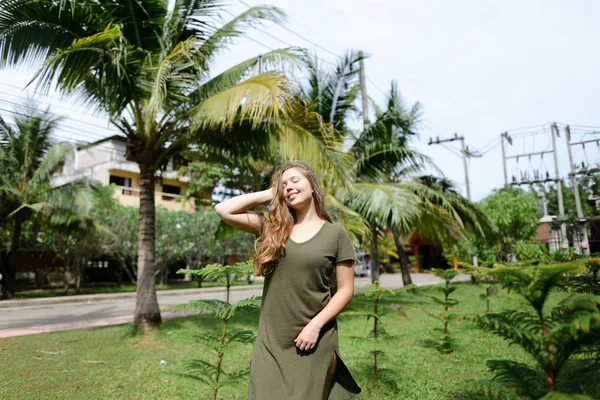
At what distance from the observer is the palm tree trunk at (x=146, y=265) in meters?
7.32

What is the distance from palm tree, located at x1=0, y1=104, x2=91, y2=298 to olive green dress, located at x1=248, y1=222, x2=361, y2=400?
1402cm

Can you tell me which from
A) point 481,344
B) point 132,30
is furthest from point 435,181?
point 132,30

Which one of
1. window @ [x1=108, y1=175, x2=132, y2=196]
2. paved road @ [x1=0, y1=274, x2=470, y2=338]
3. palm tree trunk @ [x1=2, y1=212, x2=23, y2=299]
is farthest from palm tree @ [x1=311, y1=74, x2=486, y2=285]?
window @ [x1=108, y1=175, x2=132, y2=196]

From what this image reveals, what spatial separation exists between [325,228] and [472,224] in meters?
12.1

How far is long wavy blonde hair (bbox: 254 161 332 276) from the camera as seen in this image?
2092 mm

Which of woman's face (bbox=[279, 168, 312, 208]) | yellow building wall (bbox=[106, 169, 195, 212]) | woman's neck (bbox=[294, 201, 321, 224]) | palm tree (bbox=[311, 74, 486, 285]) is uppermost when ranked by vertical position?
yellow building wall (bbox=[106, 169, 195, 212])

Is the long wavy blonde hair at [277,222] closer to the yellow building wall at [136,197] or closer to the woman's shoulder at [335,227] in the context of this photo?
the woman's shoulder at [335,227]

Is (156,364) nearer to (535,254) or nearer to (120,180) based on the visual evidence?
(535,254)

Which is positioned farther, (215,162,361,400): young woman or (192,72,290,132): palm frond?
(192,72,290,132): palm frond

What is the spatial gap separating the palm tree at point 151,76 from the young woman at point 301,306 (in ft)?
12.4

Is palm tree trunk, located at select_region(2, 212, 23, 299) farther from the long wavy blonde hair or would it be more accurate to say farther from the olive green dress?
the olive green dress

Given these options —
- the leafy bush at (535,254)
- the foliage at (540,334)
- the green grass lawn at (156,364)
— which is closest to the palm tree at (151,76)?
the green grass lawn at (156,364)

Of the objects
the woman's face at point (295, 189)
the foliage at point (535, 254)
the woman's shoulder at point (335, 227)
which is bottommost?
the foliage at point (535, 254)

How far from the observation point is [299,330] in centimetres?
202
